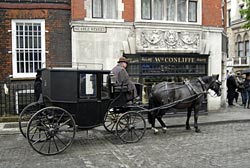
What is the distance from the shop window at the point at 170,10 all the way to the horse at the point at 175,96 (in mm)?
4113

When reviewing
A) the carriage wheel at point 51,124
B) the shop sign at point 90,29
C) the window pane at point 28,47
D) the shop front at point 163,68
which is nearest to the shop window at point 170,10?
the shop front at point 163,68

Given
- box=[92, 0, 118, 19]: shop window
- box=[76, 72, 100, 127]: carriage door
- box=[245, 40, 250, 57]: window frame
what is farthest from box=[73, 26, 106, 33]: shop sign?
box=[245, 40, 250, 57]: window frame

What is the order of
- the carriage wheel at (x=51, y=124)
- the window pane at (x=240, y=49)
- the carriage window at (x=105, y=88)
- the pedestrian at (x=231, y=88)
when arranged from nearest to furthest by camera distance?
1. the carriage wheel at (x=51, y=124)
2. the carriage window at (x=105, y=88)
3. the pedestrian at (x=231, y=88)
4. the window pane at (x=240, y=49)

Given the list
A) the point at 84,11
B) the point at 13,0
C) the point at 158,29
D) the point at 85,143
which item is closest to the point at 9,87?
the point at 13,0

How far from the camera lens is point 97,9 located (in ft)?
40.0

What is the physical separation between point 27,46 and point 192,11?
7137mm

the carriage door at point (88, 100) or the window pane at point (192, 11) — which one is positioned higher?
the window pane at point (192, 11)

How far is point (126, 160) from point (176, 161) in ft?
3.50

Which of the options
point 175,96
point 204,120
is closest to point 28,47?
point 175,96

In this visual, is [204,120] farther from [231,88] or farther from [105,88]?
[231,88]

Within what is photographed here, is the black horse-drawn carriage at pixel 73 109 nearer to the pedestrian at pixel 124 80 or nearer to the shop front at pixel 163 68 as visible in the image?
the pedestrian at pixel 124 80

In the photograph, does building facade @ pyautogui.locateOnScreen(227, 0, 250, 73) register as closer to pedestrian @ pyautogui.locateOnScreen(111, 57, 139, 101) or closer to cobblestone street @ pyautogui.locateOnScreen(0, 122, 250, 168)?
cobblestone street @ pyautogui.locateOnScreen(0, 122, 250, 168)

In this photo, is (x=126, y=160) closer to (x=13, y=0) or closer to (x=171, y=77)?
(x=171, y=77)

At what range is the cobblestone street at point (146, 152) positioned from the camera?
21.2 feet
